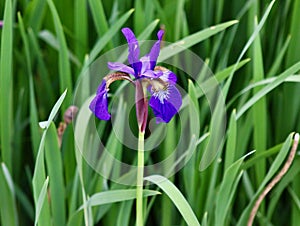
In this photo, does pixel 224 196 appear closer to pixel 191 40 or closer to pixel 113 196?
pixel 113 196

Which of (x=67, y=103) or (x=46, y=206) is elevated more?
(x=67, y=103)

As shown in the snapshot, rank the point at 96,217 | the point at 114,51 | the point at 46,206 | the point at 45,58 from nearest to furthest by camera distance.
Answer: the point at 46,206
the point at 96,217
the point at 114,51
the point at 45,58

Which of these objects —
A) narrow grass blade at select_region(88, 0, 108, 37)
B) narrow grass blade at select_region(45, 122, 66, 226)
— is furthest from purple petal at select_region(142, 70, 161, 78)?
narrow grass blade at select_region(88, 0, 108, 37)

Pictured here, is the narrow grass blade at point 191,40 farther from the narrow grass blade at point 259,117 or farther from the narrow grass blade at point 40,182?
the narrow grass blade at point 40,182

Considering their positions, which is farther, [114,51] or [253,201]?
[114,51]

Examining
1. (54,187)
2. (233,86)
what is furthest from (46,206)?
(233,86)

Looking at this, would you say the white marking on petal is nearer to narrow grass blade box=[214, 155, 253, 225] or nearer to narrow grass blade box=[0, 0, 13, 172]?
narrow grass blade box=[214, 155, 253, 225]

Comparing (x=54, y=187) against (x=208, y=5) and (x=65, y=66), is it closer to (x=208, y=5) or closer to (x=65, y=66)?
(x=65, y=66)
